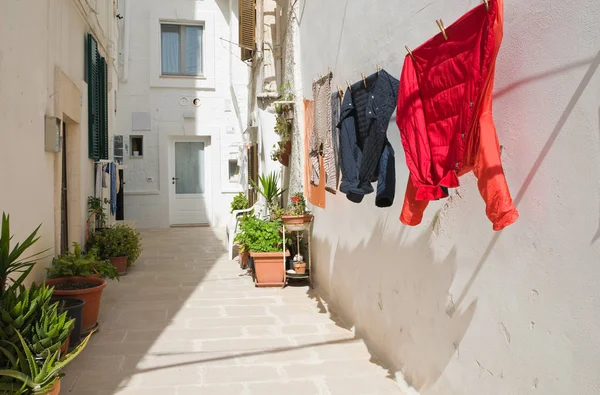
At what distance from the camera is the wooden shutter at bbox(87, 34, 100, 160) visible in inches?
268

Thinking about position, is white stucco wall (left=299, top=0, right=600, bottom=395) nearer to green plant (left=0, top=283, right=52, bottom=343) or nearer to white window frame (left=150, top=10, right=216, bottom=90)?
green plant (left=0, top=283, right=52, bottom=343)

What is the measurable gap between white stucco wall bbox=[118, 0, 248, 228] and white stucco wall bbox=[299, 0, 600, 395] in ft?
32.2

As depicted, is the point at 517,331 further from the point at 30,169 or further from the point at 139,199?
the point at 139,199

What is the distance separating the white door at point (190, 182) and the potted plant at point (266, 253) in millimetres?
6782

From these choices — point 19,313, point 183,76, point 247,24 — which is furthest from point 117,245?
point 183,76

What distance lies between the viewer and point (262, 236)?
6.60 metres

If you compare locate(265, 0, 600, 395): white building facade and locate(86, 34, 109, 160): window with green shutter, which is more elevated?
locate(86, 34, 109, 160): window with green shutter

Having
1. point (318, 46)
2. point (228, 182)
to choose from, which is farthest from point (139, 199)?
point (318, 46)

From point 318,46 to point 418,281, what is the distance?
3239 millimetres

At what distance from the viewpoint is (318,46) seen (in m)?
5.51

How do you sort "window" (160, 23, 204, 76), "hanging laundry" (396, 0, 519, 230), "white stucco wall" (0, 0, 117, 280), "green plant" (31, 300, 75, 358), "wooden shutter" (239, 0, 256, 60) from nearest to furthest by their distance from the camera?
"hanging laundry" (396, 0, 519, 230) < "green plant" (31, 300, 75, 358) < "white stucco wall" (0, 0, 117, 280) < "wooden shutter" (239, 0, 256, 60) < "window" (160, 23, 204, 76)

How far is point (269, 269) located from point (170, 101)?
25.0ft

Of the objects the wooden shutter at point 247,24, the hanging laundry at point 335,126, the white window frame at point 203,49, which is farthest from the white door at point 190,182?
the hanging laundry at point 335,126

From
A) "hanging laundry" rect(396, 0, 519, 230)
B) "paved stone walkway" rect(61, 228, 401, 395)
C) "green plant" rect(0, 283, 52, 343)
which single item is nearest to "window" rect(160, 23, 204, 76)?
"paved stone walkway" rect(61, 228, 401, 395)
